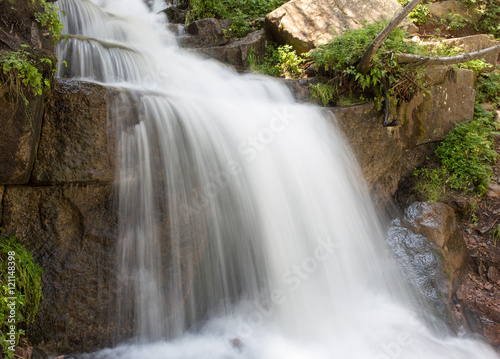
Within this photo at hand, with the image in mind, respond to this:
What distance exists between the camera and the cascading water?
3139mm

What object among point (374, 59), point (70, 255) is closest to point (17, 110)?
point (70, 255)

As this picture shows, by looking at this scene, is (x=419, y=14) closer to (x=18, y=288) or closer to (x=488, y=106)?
(x=488, y=106)

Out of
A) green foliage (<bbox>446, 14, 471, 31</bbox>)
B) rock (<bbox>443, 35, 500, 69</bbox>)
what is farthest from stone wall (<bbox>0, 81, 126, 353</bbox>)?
green foliage (<bbox>446, 14, 471, 31</bbox>)

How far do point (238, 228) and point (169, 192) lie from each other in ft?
3.08

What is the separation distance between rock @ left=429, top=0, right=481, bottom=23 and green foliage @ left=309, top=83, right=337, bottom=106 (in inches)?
238

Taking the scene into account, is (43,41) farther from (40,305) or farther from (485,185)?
(485,185)

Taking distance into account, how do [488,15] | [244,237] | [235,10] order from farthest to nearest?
1. [488,15]
2. [235,10]
3. [244,237]

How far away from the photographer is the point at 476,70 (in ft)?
22.8

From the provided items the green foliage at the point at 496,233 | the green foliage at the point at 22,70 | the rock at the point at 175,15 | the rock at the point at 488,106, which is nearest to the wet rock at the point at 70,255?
the green foliage at the point at 22,70

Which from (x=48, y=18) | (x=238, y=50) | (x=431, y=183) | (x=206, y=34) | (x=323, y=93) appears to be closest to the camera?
(x=48, y=18)

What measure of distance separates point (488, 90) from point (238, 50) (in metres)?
5.85

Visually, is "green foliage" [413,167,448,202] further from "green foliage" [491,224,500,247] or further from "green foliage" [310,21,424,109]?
"green foliage" [310,21,424,109]

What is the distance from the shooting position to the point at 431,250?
14.9ft

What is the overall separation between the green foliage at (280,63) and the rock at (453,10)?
16.7 feet
